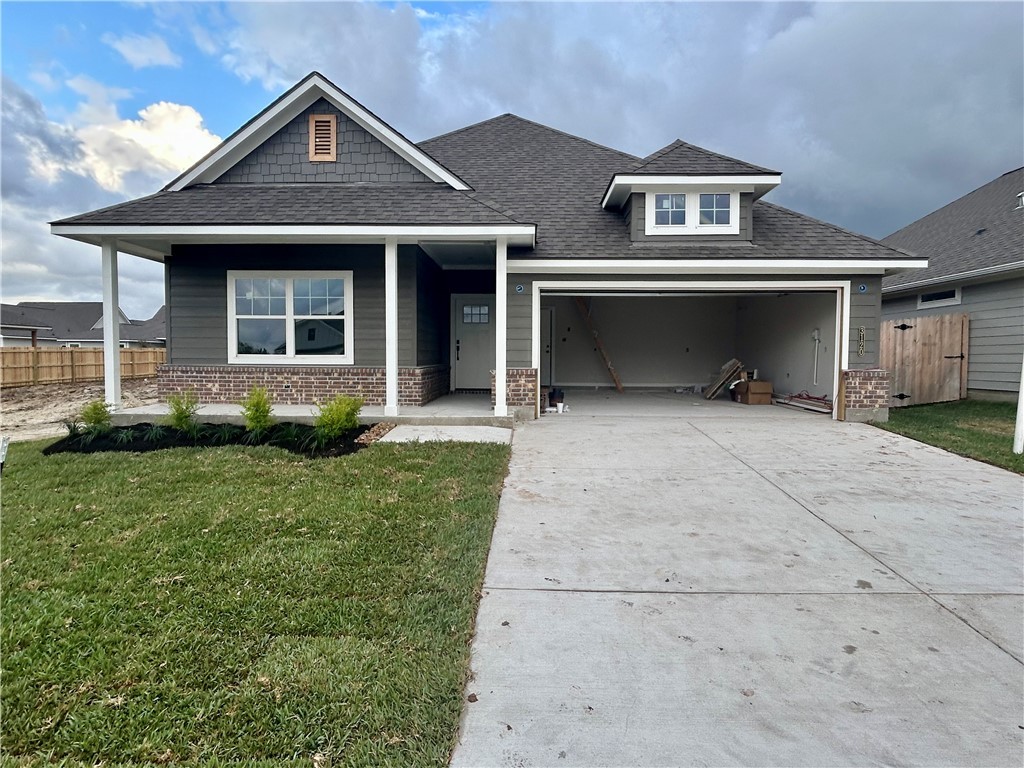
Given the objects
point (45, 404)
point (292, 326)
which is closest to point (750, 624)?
point (292, 326)

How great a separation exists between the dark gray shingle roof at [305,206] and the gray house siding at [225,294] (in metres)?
0.96

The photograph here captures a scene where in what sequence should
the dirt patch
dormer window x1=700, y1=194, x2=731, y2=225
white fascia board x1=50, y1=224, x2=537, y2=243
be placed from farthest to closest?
dormer window x1=700, y1=194, x2=731, y2=225 < the dirt patch < white fascia board x1=50, y1=224, x2=537, y2=243

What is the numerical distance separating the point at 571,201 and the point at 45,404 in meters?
13.5

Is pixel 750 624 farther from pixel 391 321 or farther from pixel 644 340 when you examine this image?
pixel 644 340

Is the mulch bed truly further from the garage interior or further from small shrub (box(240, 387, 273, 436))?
the garage interior

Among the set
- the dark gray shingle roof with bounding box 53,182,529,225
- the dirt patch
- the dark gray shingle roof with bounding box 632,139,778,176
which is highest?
the dark gray shingle roof with bounding box 632,139,778,176

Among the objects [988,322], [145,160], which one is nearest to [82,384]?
[145,160]

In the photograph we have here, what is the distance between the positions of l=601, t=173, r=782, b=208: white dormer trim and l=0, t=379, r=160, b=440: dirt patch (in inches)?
417

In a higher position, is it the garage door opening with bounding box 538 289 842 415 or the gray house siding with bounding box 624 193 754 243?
the gray house siding with bounding box 624 193 754 243

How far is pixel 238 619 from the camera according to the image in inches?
105

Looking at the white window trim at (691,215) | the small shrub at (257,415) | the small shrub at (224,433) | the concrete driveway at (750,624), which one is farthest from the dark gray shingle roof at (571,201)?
the small shrub at (224,433)

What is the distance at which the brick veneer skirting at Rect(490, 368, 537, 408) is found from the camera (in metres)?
9.31

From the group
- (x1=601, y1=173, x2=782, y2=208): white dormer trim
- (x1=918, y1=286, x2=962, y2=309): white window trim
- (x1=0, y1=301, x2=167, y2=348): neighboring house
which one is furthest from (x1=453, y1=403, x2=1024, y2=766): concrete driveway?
(x1=0, y1=301, x2=167, y2=348): neighboring house

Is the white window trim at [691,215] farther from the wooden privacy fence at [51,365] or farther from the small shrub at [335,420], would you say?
the wooden privacy fence at [51,365]
